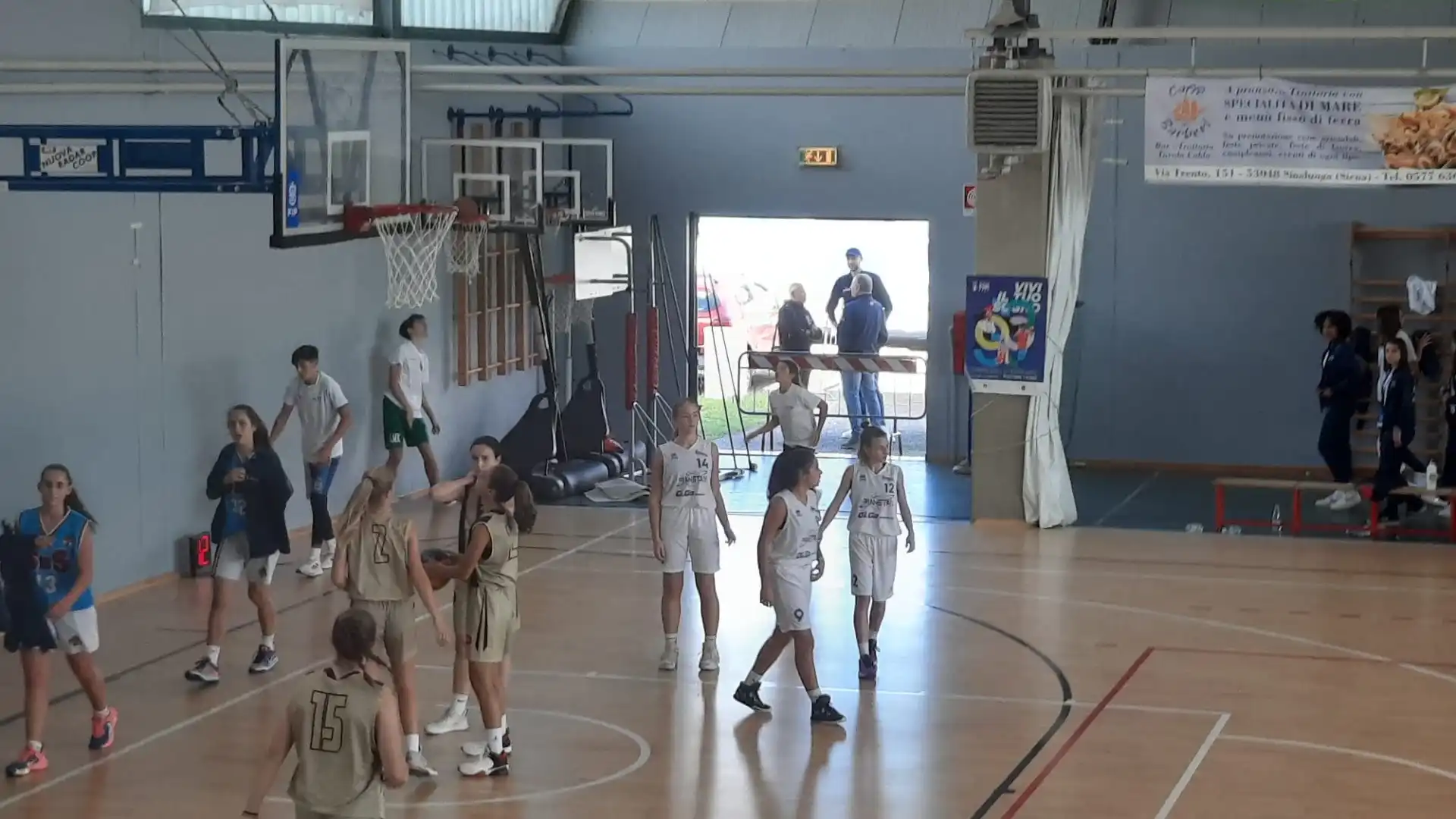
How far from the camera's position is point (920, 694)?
36.5ft

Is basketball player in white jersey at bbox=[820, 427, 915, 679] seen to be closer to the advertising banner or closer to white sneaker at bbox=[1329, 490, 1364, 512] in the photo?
the advertising banner

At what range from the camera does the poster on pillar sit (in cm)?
1644

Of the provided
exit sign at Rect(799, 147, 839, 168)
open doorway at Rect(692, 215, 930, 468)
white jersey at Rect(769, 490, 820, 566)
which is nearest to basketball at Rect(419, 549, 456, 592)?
white jersey at Rect(769, 490, 820, 566)

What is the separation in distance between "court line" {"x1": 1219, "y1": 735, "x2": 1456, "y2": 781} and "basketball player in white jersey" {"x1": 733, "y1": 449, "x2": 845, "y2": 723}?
223 centimetres

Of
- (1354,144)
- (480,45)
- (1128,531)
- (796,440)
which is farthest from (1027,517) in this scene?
(480,45)

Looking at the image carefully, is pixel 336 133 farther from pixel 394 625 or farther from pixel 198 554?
pixel 198 554

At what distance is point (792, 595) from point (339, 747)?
412cm

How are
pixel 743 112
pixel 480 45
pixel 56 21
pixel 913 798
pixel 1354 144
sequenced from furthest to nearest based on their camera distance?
pixel 743 112 → pixel 480 45 → pixel 1354 144 → pixel 56 21 → pixel 913 798

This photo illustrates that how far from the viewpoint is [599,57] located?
20875 millimetres

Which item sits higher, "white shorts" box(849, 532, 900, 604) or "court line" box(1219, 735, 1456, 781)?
"white shorts" box(849, 532, 900, 604)

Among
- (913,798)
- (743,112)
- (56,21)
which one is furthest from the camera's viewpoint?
(743,112)

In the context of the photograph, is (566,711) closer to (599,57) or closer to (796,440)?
(796,440)

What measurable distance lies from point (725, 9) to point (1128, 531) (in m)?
7.83

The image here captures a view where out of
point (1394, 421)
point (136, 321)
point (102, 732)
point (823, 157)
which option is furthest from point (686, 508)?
point (823, 157)
